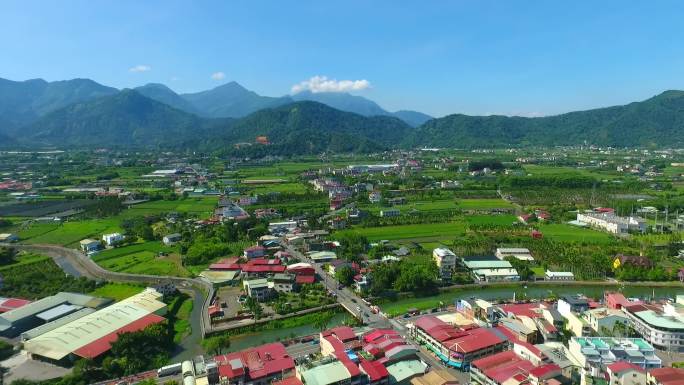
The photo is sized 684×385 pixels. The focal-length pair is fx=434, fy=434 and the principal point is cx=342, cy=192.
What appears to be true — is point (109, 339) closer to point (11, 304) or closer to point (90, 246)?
point (11, 304)

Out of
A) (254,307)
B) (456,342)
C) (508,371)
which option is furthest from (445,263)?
(508,371)

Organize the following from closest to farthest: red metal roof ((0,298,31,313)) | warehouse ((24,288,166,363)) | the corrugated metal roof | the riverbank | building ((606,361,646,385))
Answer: building ((606,361,646,385))
warehouse ((24,288,166,363))
the corrugated metal roof
red metal roof ((0,298,31,313))
the riverbank

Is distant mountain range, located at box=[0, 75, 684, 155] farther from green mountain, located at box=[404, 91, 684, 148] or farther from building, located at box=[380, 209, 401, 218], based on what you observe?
building, located at box=[380, 209, 401, 218]

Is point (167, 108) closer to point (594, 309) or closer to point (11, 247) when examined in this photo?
point (11, 247)

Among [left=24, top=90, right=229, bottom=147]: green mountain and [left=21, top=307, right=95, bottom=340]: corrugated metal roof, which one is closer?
[left=21, top=307, right=95, bottom=340]: corrugated metal roof

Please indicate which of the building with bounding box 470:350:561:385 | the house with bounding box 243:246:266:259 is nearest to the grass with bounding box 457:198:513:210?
the house with bounding box 243:246:266:259

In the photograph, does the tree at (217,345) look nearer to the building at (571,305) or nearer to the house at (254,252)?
the house at (254,252)
